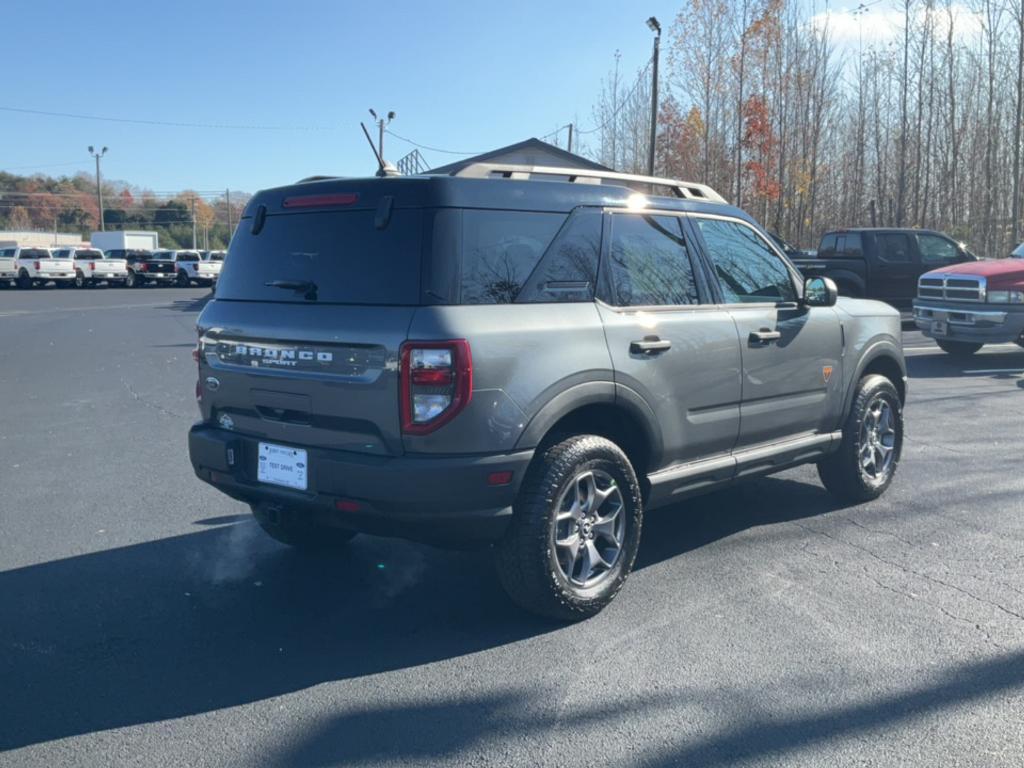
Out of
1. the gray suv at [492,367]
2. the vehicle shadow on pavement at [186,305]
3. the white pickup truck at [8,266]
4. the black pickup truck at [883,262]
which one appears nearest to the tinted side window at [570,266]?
the gray suv at [492,367]

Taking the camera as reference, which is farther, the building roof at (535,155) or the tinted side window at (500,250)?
the building roof at (535,155)

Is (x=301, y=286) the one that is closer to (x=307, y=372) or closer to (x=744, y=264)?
(x=307, y=372)

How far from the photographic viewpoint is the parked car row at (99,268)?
1661 inches

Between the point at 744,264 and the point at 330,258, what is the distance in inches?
97.7

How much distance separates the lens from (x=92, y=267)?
43.9 m

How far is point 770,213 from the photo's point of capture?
36719 mm

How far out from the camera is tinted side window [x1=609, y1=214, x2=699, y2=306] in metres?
4.66

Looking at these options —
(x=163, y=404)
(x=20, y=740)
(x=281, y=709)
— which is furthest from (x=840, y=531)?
(x=163, y=404)

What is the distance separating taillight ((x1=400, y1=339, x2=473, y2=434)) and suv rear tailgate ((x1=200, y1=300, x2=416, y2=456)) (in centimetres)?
6

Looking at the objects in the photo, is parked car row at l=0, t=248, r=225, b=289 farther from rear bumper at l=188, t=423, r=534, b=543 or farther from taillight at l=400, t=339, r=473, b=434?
taillight at l=400, t=339, r=473, b=434

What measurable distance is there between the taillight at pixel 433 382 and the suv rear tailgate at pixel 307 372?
0.06 m

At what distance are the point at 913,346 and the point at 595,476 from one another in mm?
13032

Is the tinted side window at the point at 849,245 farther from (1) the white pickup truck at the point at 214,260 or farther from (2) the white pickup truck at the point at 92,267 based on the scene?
(2) the white pickup truck at the point at 92,267

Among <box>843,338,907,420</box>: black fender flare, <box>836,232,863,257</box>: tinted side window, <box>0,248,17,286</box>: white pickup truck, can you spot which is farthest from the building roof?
<box>0,248,17,286</box>: white pickup truck
